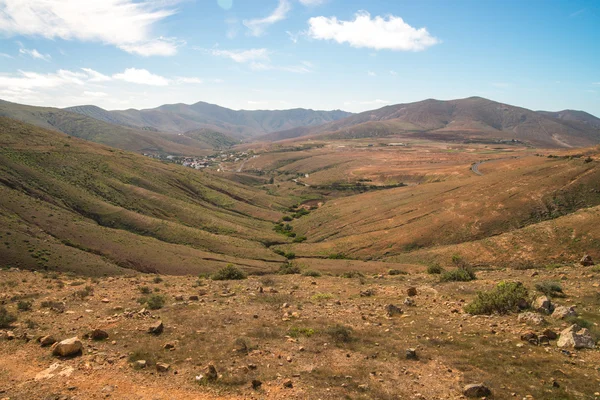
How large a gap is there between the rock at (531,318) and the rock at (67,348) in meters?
18.3

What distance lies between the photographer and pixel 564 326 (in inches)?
552

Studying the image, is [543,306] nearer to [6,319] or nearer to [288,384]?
[288,384]

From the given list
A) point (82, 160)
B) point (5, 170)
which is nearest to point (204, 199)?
point (82, 160)

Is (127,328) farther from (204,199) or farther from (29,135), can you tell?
(29,135)

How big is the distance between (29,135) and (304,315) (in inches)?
4169

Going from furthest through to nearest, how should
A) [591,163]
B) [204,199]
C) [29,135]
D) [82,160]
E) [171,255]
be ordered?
[204,199] < [29,135] < [82,160] < [591,163] < [171,255]

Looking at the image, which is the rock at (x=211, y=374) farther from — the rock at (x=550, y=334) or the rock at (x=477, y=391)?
the rock at (x=550, y=334)

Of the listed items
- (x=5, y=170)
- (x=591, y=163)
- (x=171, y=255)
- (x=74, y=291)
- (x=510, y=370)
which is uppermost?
(x=591, y=163)

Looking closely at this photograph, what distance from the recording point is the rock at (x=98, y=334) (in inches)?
541

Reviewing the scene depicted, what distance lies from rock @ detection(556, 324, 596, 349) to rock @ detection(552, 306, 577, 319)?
71.5 inches

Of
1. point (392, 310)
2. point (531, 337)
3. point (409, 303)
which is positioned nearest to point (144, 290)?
point (392, 310)

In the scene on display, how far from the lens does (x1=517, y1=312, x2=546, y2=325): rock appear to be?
14.3 metres

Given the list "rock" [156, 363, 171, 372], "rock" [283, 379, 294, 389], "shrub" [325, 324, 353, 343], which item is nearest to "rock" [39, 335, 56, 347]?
"rock" [156, 363, 171, 372]

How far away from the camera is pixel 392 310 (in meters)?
17.5
